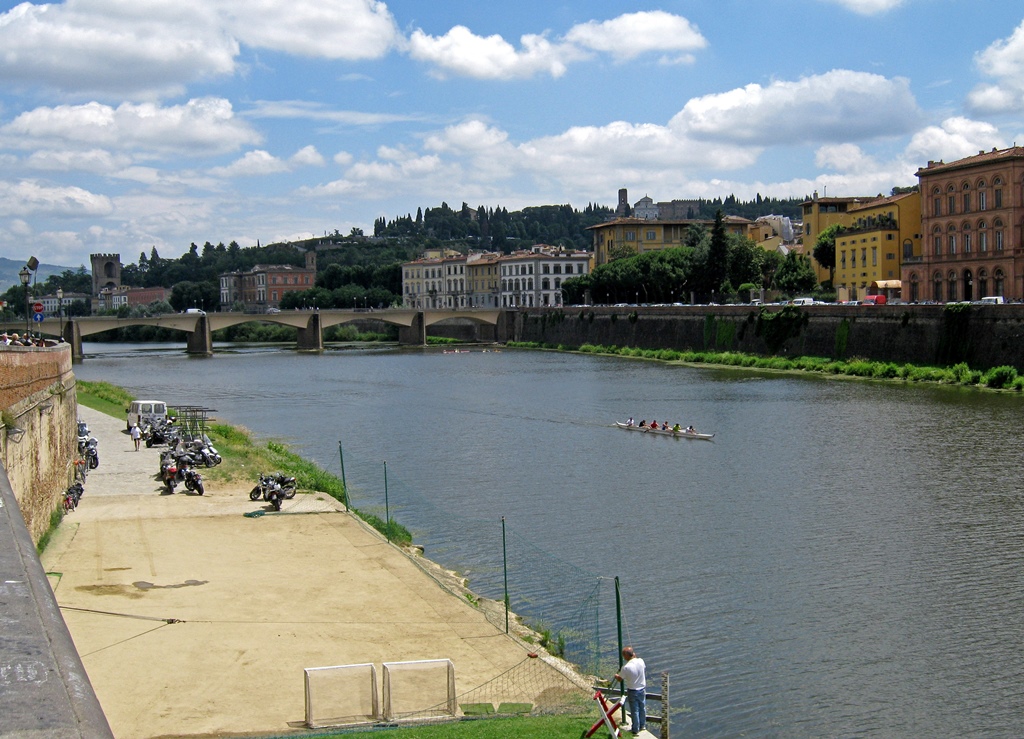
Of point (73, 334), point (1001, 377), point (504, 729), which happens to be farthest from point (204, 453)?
point (73, 334)

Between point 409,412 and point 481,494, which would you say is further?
point 409,412

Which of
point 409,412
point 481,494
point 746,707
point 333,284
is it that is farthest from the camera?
point 333,284

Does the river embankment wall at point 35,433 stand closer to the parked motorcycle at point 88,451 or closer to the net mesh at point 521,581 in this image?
the parked motorcycle at point 88,451

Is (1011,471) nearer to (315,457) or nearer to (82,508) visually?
(315,457)

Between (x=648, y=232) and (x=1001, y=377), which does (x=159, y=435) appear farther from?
(x=648, y=232)

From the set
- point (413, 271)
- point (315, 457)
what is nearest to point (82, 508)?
point (315, 457)

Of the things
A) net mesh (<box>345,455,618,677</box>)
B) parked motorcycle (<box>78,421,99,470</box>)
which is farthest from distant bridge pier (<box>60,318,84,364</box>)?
net mesh (<box>345,455,618,677</box>)

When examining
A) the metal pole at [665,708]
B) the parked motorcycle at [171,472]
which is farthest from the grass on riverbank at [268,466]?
the metal pole at [665,708]

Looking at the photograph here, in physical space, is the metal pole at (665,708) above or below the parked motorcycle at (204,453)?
below

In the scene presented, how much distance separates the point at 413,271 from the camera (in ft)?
516

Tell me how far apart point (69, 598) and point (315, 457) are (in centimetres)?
1995

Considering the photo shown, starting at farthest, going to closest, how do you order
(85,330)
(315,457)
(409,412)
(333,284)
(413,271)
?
(333,284)
(413,271)
(85,330)
(409,412)
(315,457)

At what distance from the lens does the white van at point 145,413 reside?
40.8 meters

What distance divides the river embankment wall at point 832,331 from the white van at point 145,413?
3859 cm
